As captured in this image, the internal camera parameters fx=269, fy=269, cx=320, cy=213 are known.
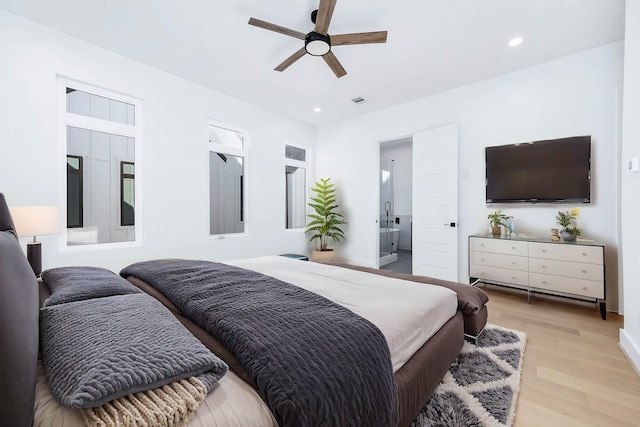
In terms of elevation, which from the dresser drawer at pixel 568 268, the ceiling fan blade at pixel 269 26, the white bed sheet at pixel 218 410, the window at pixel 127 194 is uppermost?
the ceiling fan blade at pixel 269 26

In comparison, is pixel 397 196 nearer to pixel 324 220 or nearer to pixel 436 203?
pixel 324 220

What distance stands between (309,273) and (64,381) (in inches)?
57.4

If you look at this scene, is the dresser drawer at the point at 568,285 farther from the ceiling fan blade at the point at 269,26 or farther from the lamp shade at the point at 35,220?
the lamp shade at the point at 35,220

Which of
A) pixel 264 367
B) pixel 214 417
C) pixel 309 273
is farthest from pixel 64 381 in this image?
pixel 309 273

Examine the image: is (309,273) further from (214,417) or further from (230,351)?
(214,417)

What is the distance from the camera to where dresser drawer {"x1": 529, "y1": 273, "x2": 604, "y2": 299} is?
2.58 metres

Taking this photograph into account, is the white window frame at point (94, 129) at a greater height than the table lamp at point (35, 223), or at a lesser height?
greater

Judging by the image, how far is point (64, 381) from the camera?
608mm

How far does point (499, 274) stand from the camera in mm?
3152

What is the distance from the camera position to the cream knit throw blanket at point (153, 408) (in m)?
0.54

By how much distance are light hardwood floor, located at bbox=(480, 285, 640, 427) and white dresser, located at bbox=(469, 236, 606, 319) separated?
0.84 feet

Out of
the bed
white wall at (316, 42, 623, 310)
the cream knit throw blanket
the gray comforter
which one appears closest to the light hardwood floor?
the bed

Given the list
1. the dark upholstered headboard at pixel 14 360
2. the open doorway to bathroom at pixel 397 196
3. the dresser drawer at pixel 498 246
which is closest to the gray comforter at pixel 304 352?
the dark upholstered headboard at pixel 14 360

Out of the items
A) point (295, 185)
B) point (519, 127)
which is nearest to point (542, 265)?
point (519, 127)
